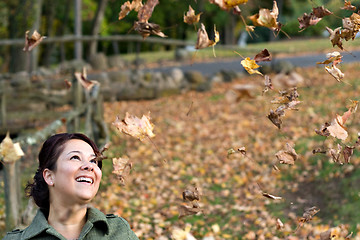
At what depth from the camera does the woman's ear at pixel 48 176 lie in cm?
234

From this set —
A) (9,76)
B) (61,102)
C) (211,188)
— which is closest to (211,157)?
(211,188)

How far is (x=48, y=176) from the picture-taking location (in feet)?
7.73

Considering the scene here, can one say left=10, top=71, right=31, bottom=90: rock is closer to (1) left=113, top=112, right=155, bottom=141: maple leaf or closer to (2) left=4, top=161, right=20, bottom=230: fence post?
(2) left=4, top=161, right=20, bottom=230: fence post

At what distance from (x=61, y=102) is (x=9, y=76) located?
129cm

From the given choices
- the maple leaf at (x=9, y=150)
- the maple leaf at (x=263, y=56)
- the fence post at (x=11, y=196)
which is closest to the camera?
the maple leaf at (x=263, y=56)

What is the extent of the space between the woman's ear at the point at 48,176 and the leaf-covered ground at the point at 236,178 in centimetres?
103

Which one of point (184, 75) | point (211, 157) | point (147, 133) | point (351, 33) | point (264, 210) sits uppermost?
point (351, 33)

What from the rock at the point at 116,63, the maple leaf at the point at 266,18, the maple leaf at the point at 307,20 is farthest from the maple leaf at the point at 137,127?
the rock at the point at 116,63

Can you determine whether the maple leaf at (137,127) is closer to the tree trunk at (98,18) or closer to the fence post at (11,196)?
the fence post at (11,196)

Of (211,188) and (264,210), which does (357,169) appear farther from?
(211,188)

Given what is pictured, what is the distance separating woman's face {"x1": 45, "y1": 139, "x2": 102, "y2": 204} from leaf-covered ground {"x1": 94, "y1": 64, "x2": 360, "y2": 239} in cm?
95

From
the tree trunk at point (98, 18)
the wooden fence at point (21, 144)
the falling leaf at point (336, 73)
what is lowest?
the tree trunk at point (98, 18)

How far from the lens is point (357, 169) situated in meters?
6.70

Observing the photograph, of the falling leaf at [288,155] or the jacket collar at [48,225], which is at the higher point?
the falling leaf at [288,155]
